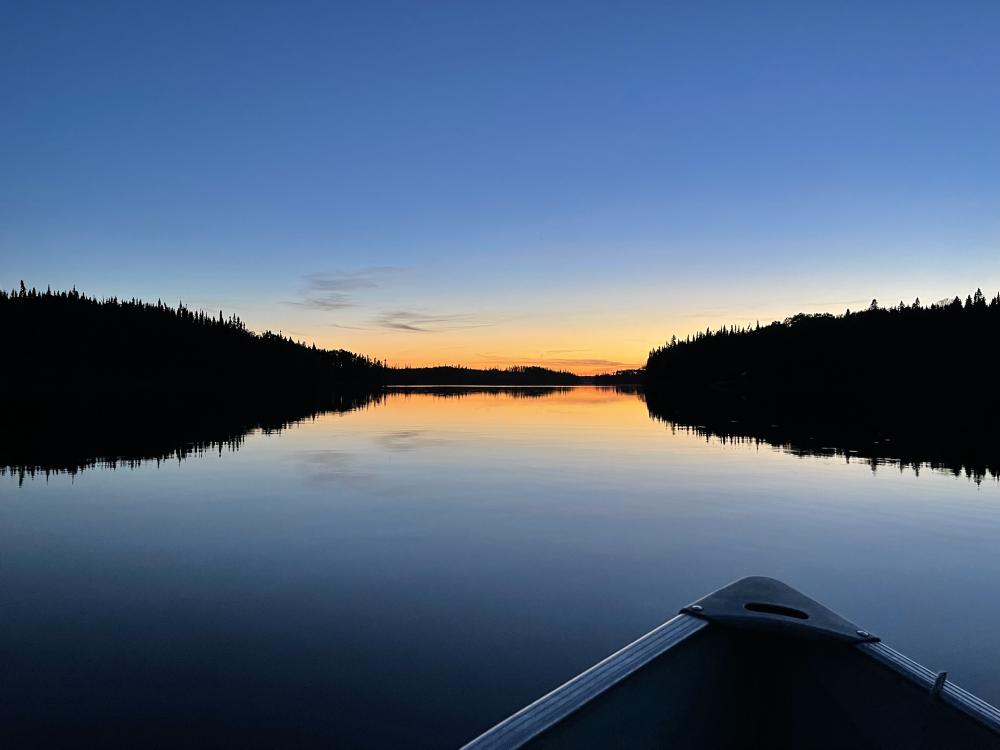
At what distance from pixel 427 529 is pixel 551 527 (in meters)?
3.20

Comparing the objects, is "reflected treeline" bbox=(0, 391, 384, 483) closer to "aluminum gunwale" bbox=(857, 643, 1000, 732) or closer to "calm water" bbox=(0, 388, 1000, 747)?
"calm water" bbox=(0, 388, 1000, 747)

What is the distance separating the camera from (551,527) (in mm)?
15680

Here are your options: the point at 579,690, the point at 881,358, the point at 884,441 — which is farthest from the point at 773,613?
the point at 881,358

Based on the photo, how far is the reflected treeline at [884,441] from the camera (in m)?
27.3

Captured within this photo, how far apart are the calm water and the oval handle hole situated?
2545 millimetres

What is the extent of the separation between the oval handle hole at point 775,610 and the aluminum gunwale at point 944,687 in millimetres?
687

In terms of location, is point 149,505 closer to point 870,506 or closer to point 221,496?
point 221,496

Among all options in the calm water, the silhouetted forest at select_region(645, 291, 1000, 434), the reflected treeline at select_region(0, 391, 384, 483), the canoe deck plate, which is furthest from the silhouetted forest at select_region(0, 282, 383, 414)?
the canoe deck plate

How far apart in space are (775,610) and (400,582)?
6.93m

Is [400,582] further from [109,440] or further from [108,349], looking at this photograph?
[108,349]

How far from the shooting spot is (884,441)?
36875mm

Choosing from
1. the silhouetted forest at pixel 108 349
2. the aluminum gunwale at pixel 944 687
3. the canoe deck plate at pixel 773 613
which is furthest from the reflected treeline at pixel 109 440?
the silhouetted forest at pixel 108 349

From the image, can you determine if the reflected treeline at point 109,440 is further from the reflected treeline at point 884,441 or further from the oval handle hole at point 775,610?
the reflected treeline at point 884,441

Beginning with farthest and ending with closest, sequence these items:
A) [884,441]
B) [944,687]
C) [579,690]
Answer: [884,441]
[944,687]
[579,690]
